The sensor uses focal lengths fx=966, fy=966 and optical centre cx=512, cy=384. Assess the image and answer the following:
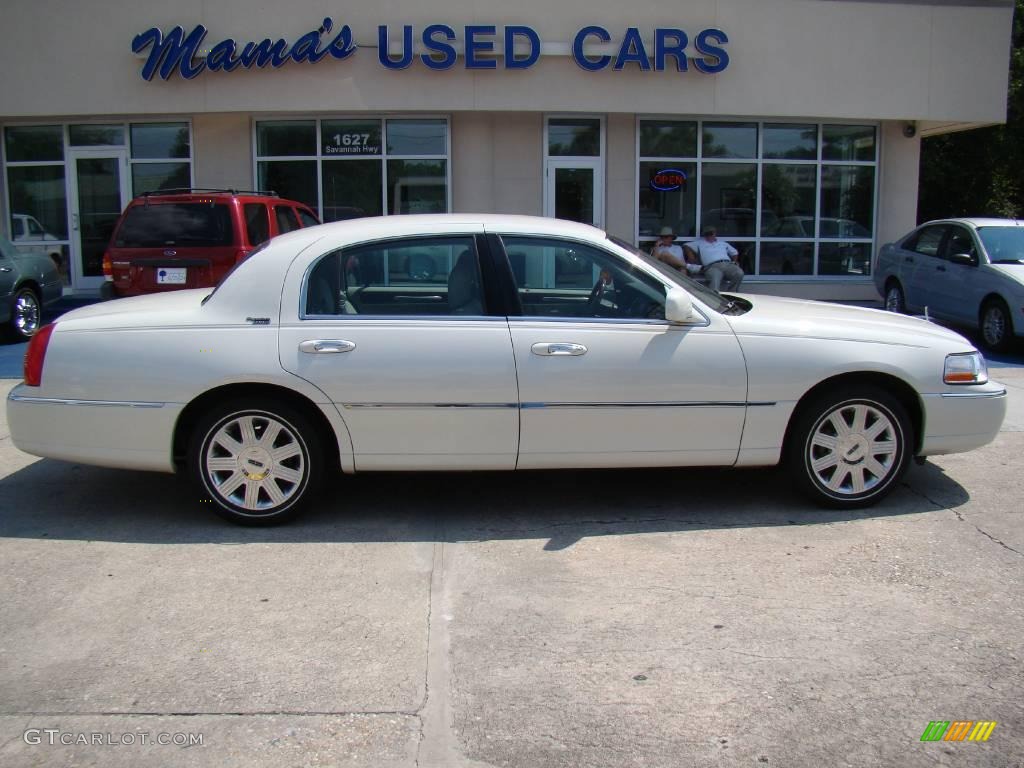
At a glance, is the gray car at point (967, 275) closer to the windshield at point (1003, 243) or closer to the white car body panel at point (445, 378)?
the windshield at point (1003, 243)

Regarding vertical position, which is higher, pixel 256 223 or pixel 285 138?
pixel 285 138

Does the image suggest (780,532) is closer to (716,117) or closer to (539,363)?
(539,363)

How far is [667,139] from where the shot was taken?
15.9 metres

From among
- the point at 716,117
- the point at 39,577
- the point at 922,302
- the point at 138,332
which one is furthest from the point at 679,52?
the point at 39,577

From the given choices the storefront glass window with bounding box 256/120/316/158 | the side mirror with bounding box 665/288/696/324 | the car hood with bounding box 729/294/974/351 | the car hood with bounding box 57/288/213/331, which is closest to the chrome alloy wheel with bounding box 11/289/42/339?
the storefront glass window with bounding box 256/120/316/158

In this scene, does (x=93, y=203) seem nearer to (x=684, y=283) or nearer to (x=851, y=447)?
(x=684, y=283)

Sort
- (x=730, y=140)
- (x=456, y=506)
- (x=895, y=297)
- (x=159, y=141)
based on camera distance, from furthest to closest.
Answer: (x=730, y=140)
(x=159, y=141)
(x=895, y=297)
(x=456, y=506)

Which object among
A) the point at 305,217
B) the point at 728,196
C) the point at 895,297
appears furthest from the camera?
the point at 728,196

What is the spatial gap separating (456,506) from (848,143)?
44.2ft

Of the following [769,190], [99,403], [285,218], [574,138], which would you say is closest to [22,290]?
[285,218]

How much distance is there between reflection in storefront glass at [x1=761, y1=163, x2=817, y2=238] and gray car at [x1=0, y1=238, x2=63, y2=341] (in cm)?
1115

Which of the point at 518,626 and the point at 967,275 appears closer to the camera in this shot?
the point at 518,626

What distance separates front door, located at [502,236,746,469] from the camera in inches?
199

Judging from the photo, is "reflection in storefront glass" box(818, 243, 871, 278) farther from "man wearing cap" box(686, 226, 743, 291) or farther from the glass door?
the glass door
